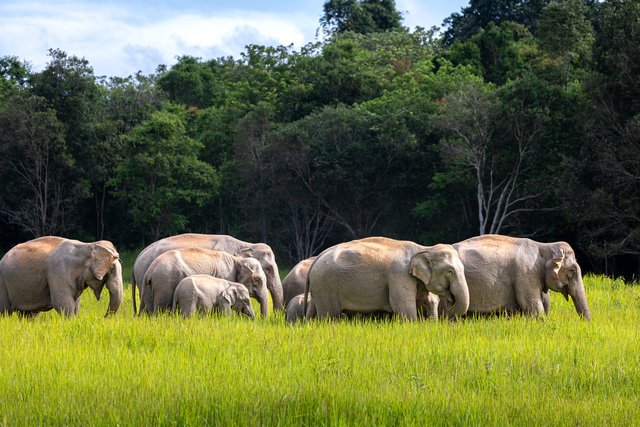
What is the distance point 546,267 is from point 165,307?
17.2 feet

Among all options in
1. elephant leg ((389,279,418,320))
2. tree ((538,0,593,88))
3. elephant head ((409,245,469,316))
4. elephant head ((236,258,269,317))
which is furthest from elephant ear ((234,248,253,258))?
tree ((538,0,593,88))

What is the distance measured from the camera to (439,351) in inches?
403

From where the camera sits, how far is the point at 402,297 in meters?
12.9

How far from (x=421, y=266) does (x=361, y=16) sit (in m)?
55.9

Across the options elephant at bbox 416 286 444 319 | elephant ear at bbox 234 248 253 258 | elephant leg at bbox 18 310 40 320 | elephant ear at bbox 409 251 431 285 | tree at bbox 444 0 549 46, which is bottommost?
elephant leg at bbox 18 310 40 320

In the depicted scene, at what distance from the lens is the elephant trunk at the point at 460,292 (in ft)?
42.0

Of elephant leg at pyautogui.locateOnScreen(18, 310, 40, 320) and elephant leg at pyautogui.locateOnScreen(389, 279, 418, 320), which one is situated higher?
elephant leg at pyautogui.locateOnScreen(389, 279, 418, 320)

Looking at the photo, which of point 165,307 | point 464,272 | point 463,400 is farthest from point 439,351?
point 165,307

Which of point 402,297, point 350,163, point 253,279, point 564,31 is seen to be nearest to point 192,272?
point 253,279

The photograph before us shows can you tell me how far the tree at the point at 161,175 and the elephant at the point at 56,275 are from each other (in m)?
27.4

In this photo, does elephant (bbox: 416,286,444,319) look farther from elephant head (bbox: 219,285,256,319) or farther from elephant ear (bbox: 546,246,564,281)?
elephant head (bbox: 219,285,256,319)

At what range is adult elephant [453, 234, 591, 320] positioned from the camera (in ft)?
44.5

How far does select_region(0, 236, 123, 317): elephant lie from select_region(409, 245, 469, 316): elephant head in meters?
4.18

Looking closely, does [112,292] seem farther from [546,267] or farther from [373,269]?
[546,267]
